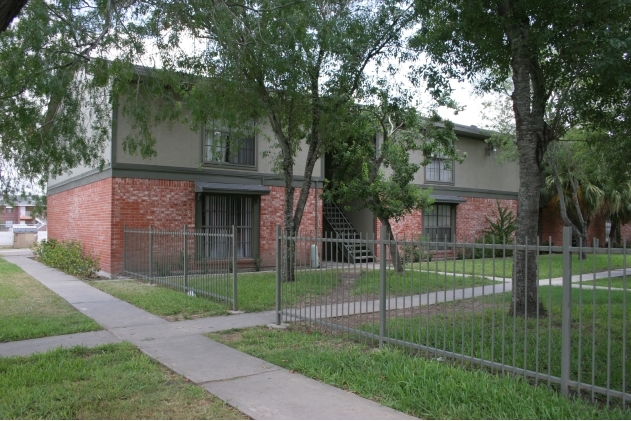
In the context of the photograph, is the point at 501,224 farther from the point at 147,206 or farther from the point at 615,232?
the point at 147,206

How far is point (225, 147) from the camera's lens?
1673cm

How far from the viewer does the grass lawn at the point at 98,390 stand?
468 cm

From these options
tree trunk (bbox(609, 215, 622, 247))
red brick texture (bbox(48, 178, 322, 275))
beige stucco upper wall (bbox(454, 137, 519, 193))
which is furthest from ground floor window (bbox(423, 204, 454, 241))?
tree trunk (bbox(609, 215, 622, 247))

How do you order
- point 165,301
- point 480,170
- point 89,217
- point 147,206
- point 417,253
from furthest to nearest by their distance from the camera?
1. point 480,170
2. point 89,217
3. point 417,253
4. point 147,206
5. point 165,301

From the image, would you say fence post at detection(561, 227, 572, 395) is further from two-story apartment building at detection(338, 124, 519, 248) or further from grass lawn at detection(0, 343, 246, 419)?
two-story apartment building at detection(338, 124, 519, 248)

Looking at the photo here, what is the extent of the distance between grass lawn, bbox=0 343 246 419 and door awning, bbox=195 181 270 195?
31.7 feet

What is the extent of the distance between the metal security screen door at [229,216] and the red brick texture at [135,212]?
1.55 ft

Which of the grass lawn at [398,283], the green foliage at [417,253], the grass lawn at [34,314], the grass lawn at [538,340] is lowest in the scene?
the grass lawn at [34,314]

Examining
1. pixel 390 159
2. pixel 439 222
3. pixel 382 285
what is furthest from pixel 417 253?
pixel 382 285

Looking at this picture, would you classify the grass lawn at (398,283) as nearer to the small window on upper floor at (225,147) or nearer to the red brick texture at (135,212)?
the small window on upper floor at (225,147)

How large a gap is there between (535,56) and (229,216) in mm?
11374

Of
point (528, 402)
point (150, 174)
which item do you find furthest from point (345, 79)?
point (528, 402)

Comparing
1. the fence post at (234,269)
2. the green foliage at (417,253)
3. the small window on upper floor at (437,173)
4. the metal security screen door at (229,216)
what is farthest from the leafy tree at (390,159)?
the small window on upper floor at (437,173)

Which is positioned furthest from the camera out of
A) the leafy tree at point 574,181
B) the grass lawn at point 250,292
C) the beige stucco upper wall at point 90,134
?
the leafy tree at point 574,181
